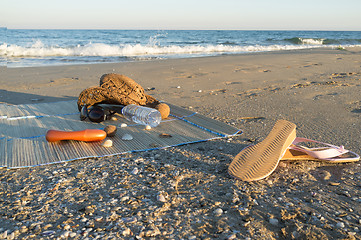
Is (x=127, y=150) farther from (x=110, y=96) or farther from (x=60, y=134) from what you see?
(x=110, y=96)

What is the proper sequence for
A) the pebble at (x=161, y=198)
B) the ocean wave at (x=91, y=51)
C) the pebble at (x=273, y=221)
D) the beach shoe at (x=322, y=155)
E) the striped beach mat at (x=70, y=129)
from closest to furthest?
the pebble at (x=273, y=221)
the pebble at (x=161, y=198)
the beach shoe at (x=322, y=155)
the striped beach mat at (x=70, y=129)
the ocean wave at (x=91, y=51)

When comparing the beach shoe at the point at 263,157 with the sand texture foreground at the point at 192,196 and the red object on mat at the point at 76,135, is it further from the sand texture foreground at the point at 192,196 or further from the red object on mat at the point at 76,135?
the red object on mat at the point at 76,135

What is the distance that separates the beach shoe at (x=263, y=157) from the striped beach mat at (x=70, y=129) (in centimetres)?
61

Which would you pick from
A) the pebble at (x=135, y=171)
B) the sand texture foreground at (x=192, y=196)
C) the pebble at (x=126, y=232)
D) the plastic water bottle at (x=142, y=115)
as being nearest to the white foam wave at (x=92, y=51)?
the plastic water bottle at (x=142, y=115)

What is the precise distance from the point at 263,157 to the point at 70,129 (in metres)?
1.93

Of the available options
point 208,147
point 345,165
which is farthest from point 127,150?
point 345,165

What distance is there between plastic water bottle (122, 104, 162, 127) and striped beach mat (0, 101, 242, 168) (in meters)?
0.07

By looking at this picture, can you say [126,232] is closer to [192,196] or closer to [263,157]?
[192,196]

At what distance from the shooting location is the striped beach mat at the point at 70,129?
245cm

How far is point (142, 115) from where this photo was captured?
3.26m

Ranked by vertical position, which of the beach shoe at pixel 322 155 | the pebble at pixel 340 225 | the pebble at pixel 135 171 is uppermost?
the beach shoe at pixel 322 155

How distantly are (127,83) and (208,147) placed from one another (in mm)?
1308

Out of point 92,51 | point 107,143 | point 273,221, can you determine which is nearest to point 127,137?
point 107,143

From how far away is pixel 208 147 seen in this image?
2.68 meters
